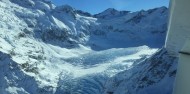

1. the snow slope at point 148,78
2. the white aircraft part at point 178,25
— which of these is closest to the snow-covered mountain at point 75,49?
the snow slope at point 148,78

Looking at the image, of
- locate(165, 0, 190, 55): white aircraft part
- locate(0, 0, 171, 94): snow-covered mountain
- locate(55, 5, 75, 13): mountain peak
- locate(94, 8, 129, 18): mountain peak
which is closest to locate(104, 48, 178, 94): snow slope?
locate(0, 0, 171, 94): snow-covered mountain

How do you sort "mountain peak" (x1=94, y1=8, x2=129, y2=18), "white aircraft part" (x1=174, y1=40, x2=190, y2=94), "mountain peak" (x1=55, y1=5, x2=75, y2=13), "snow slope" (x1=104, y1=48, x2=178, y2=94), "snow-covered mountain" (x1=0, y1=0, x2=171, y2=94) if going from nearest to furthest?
"white aircraft part" (x1=174, y1=40, x2=190, y2=94) < "snow slope" (x1=104, y1=48, x2=178, y2=94) < "snow-covered mountain" (x1=0, y1=0, x2=171, y2=94) < "mountain peak" (x1=55, y1=5, x2=75, y2=13) < "mountain peak" (x1=94, y1=8, x2=129, y2=18)

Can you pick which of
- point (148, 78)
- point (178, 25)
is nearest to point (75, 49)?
point (148, 78)

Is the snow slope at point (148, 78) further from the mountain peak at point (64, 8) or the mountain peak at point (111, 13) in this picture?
the mountain peak at point (111, 13)

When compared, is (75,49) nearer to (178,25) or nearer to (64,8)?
(64,8)

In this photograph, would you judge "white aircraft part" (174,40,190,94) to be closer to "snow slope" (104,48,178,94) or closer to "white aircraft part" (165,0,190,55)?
"white aircraft part" (165,0,190,55)

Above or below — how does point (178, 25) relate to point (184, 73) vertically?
above
